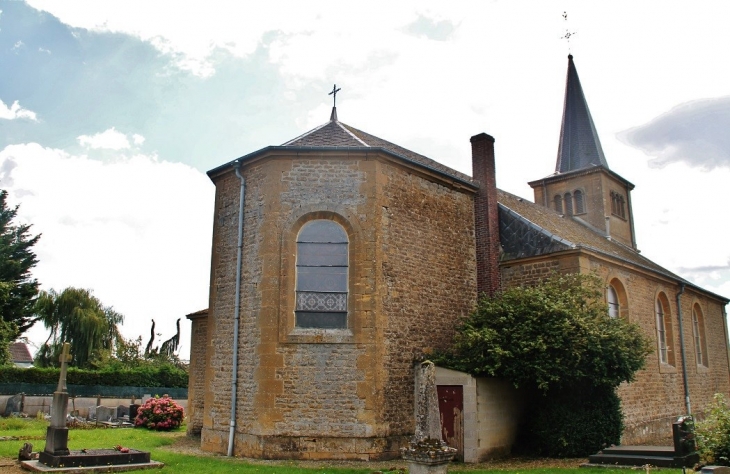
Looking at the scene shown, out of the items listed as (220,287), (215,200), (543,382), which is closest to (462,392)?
(543,382)

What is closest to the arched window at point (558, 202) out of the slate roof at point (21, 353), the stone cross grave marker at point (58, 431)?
the stone cross grave marker at point (58, 431)

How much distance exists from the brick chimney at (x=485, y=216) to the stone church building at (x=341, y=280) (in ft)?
0.15

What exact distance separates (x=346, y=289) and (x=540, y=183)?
63.7 ft

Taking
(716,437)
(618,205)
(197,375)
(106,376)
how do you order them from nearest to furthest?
1. (716,437)
2. (197,375)
3. (106,376)
4. (618,205)

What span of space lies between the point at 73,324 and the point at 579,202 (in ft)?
97.6

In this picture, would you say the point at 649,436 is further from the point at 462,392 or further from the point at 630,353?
the point at 462,392

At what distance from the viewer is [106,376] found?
1166 inches

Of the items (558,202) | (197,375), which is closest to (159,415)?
(197,375)

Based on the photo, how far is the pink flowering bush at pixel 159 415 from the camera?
20.9 meters

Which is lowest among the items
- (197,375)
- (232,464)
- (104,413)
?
(232,464)

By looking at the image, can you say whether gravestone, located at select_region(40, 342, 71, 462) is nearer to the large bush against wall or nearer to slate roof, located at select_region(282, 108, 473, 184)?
slate roof, located at select_region(282, 108, 473, 184)

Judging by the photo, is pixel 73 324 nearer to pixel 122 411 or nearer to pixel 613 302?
pixel 122 411

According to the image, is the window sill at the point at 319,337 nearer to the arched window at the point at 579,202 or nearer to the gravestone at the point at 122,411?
the gravestone at the point at 122,411

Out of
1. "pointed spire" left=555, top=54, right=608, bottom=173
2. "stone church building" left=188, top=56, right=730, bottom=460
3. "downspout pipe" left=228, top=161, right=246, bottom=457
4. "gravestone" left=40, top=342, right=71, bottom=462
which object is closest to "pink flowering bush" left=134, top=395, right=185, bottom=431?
"stone church building" left=188, top=56, right=730, bottom=460
